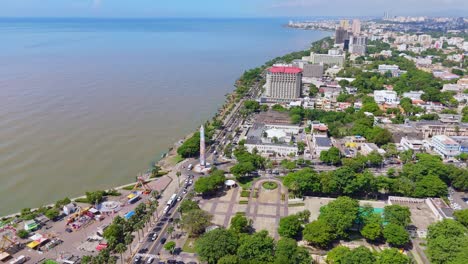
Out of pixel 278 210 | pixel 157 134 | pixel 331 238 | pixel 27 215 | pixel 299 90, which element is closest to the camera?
pixel 331 238

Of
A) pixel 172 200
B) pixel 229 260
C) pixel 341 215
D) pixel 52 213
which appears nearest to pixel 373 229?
pixel 341 215

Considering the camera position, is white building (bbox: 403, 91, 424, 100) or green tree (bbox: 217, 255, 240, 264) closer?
green tree (bbox: 217, 255, 240, 264)

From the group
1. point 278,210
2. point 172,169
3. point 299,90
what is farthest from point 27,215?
point 299,90

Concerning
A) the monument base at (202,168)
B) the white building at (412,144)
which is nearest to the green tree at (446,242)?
the white building at (412,144)

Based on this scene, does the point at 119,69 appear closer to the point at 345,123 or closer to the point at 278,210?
the point at 345,123

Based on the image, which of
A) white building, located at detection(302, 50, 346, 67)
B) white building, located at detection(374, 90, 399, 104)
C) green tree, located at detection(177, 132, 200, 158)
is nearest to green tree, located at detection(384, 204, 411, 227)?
green tree, located at detection(177, 132, 200, 158)

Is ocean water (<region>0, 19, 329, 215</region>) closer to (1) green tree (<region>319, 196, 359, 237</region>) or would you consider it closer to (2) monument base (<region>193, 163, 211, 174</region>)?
(2) monument base (<region>193, 163, 211, 174</region>)

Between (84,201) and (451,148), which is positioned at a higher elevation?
(451,148)

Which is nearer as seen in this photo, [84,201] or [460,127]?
[84,201]
